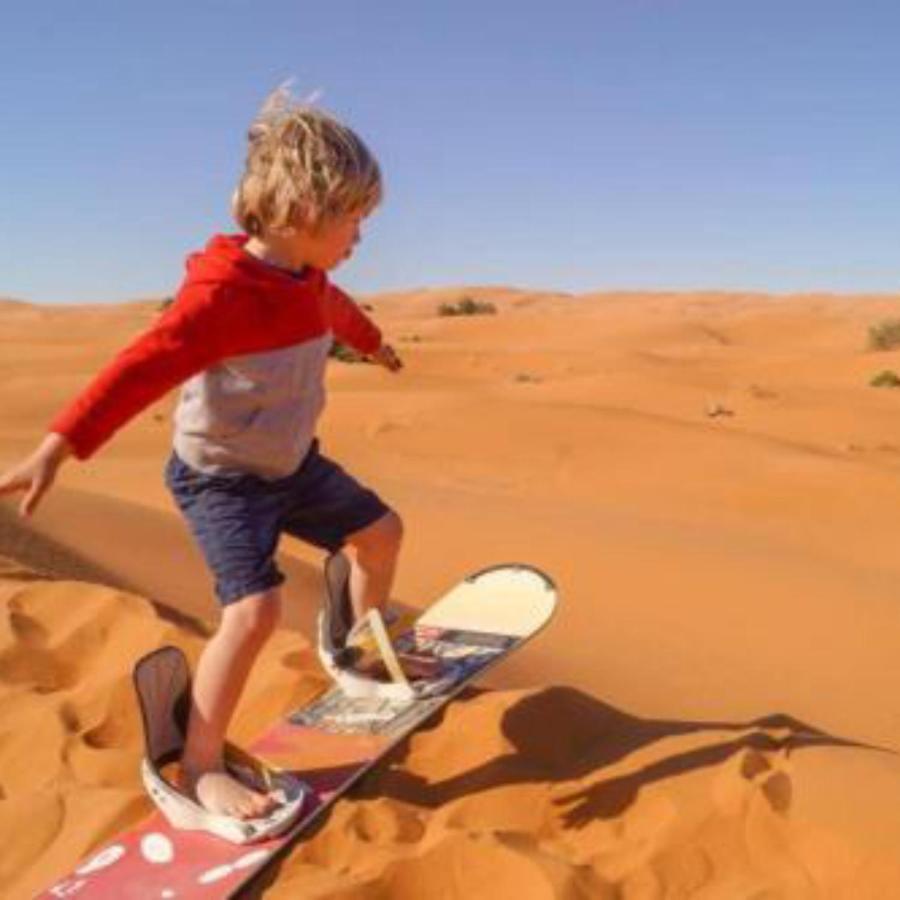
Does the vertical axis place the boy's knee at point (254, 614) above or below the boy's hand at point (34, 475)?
below

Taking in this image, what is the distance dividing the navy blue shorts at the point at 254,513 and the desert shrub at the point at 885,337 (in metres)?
23.5

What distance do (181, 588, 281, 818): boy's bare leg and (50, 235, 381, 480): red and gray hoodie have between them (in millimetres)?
354

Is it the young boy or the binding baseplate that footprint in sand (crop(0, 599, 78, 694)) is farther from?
the young boy

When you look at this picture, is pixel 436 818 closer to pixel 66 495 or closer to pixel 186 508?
pixel 186 508

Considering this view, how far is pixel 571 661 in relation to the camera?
4.62m

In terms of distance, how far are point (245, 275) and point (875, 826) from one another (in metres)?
1.77

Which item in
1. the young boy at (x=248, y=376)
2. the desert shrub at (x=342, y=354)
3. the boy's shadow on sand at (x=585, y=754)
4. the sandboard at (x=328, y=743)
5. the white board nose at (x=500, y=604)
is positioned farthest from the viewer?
the desert shrub at (x=342, y=354)

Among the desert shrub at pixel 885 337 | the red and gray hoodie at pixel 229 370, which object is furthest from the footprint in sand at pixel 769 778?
the desert shrub at pixel 885 337

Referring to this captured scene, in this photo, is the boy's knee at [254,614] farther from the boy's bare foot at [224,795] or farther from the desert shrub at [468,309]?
the desert shrub at [468,309]

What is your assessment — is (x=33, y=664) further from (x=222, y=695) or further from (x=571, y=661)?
(x=571, y=661)

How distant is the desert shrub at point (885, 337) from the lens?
2464cm

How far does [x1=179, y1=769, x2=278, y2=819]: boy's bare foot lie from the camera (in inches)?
98.4

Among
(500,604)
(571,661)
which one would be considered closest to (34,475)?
(500,604)

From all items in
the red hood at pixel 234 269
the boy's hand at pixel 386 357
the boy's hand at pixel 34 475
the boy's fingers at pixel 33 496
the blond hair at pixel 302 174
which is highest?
the blond hair at pixel 302 174
